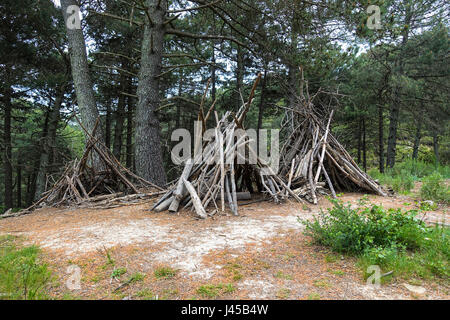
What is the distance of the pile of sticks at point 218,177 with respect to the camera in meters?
3.35

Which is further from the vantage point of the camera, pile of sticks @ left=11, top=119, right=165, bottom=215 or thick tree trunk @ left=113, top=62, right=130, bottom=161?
thick tree trunk @ left=113, top=62, right=130, bottom=161

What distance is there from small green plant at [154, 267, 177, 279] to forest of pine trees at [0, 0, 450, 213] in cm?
351

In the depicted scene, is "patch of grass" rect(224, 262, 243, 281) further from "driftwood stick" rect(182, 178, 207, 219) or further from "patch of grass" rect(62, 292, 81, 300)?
"driftwood stick" rect(182, 178, 207, 219)

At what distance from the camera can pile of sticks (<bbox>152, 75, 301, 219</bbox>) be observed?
11.0 ft

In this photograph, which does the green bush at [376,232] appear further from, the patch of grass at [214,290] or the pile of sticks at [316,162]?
the pile of sticks at [316,162]

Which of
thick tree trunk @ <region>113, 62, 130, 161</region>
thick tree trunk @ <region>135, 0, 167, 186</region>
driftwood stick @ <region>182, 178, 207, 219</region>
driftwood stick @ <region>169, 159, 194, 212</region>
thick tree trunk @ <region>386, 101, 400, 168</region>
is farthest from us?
thick tree trunk @ <region>386, 101, 400, 168</region>

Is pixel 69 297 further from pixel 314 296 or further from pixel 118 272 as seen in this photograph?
pixel 314 296

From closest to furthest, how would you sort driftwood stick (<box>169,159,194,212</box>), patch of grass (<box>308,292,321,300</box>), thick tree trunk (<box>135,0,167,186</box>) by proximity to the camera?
1. patch of grass (<box>308,292,321,300</box>)
2. driftwood stick (<box>169,159,194,212</box>)
3. thick tree trunk (<box>135,0,167,186</box>)

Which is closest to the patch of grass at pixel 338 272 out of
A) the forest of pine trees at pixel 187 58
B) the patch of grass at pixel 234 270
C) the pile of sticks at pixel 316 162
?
the patch of grass at pixel 234 270

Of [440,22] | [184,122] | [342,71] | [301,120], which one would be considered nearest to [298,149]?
[301,120]

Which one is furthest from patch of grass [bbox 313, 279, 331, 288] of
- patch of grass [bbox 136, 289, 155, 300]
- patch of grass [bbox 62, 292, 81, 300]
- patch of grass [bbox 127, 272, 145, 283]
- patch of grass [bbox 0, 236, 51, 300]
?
patch of grass [bbox 0, 236, 51, 300]

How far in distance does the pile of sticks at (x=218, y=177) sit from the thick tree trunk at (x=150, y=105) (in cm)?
169
